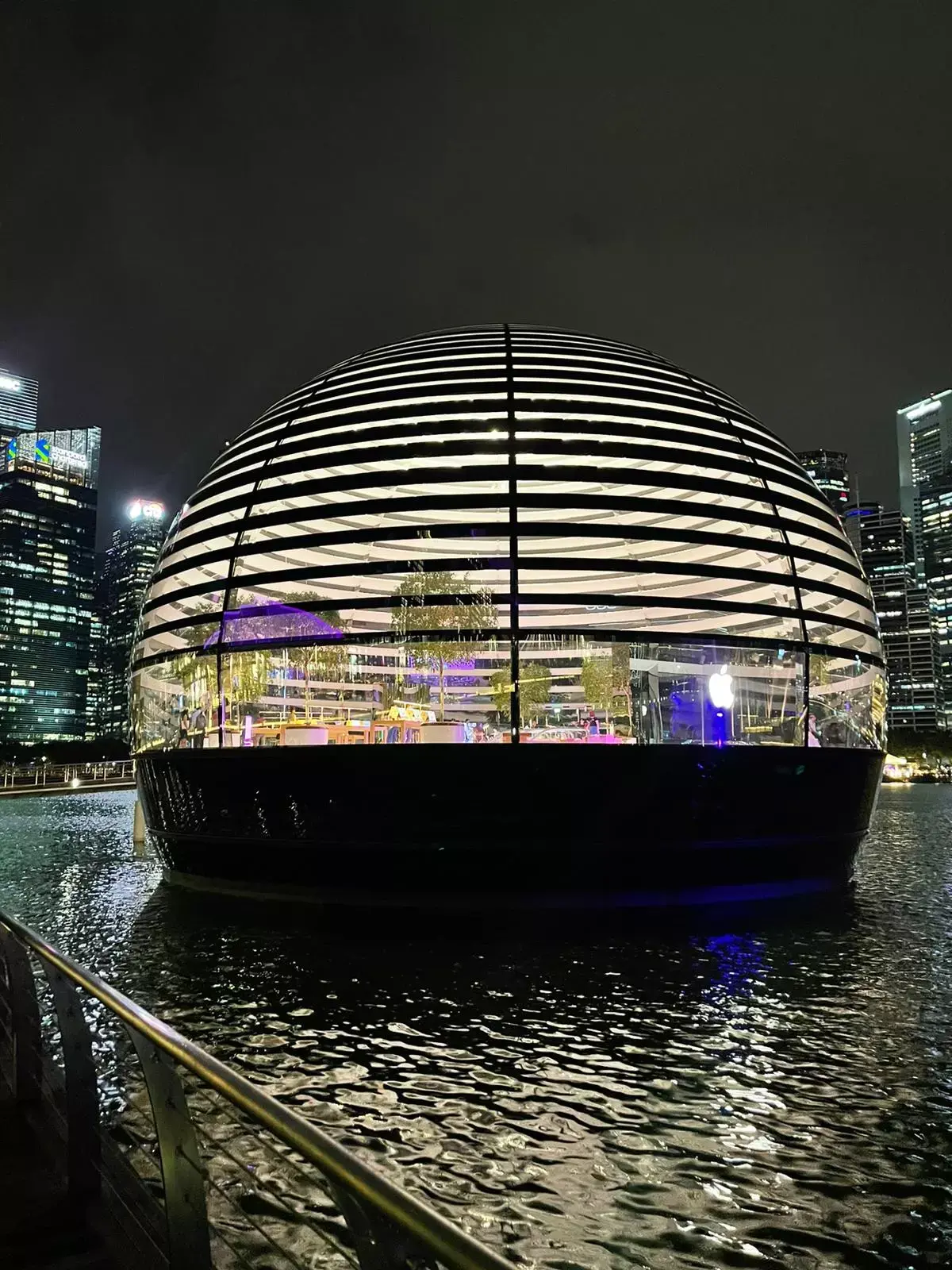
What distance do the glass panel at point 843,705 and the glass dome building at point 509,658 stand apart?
0.23 ft

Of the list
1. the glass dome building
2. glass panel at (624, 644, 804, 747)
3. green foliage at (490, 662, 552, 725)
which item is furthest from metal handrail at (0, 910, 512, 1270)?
glass panel at (624, 644, 804, 747)

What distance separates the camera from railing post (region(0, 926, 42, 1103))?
5020 mm

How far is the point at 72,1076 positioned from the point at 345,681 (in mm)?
11279

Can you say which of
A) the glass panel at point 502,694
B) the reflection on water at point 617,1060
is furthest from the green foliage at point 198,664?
the reflection on water at point 617,1060

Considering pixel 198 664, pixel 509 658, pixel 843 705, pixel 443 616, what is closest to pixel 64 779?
pixel 198 664

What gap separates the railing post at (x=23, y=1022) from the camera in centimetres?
502

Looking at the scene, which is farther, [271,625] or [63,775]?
[63,775]

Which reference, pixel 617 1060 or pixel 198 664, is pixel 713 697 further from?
pixel 198 664

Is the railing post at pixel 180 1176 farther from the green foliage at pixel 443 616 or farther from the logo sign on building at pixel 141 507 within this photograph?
the logo sign on building at pixel 141 507

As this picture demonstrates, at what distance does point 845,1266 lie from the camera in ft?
14.8

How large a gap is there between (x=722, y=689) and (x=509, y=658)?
3.63m

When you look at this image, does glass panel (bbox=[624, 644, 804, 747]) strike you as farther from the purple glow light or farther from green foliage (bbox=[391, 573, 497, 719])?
the purple glow light

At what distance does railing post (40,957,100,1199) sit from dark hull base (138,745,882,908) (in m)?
9.10

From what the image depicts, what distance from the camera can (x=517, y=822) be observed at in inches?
Answer: 521
